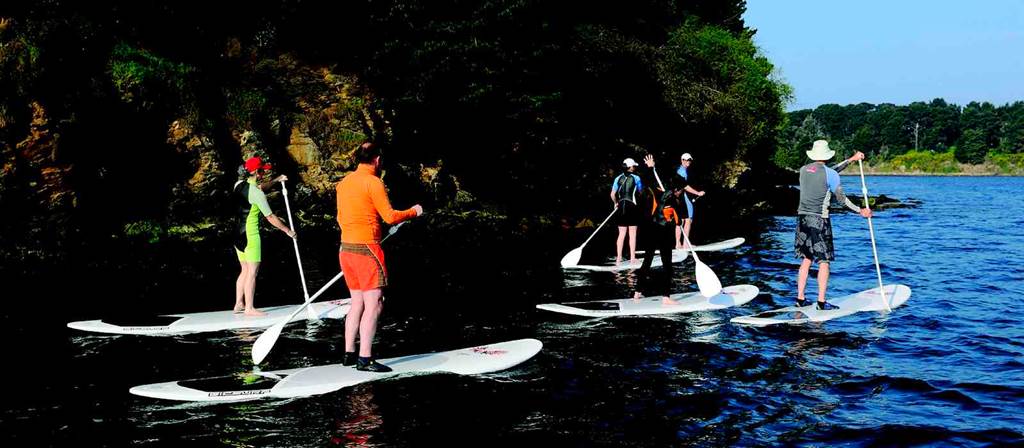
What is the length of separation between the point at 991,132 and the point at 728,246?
6945 inches

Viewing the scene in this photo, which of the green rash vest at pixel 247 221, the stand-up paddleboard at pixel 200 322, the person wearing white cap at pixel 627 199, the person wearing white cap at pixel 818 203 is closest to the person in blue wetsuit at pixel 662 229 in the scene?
the person wearing white cap at pixel 818 203

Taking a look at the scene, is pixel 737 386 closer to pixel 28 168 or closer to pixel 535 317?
pixel 535 317

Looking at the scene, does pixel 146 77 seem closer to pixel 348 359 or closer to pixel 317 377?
pixel 348 359

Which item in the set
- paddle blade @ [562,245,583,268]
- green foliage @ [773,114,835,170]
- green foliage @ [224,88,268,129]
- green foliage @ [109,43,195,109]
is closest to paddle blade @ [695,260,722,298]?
paddle blade @ [562,245,583,268]

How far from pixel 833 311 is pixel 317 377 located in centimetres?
802

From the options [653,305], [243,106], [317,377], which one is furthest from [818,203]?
[243,106]

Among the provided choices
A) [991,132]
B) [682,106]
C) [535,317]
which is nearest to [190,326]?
[535,317]

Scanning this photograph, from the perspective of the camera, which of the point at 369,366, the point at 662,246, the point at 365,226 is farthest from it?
the point at 662,246

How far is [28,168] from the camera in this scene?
21859 millimetres

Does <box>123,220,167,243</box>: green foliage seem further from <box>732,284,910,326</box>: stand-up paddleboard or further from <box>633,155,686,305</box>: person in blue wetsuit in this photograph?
<box>732,284,910,326</box>: stand-up paddleboard

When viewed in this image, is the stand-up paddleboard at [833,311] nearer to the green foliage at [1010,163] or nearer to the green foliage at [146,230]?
the green foliage at [146,230]

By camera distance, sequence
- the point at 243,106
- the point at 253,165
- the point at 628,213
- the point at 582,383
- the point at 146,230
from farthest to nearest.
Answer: the point at 243,106 → the point at 146,230 → the point at 628,213 → the point at 253,165 → the point at 582,383

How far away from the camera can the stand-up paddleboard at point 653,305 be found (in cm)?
1259

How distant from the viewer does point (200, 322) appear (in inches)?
459
